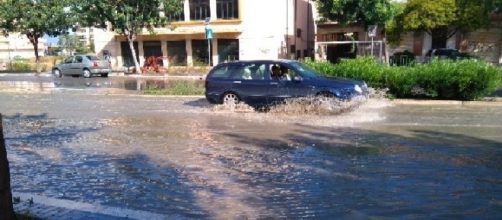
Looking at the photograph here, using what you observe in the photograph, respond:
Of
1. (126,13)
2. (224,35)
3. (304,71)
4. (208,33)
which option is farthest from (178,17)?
(304,71)

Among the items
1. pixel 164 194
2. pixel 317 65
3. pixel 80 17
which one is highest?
pixel 80 17

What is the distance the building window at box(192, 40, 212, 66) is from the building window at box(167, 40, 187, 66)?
79 cm

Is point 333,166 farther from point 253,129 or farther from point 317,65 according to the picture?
point 317,65

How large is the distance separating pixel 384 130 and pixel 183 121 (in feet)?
17.1

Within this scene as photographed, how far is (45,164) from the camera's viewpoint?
9.67m

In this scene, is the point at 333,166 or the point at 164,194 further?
the point at 333,166

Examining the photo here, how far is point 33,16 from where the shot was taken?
4300 centimetres

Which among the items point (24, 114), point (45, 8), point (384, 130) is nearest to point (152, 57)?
point (45, 8)

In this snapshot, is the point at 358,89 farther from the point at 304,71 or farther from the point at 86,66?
the point at 86,66

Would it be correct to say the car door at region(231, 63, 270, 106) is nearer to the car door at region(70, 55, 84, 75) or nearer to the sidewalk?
the sidewalk

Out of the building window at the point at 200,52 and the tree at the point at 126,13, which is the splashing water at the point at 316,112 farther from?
the building window at the point at 200,52

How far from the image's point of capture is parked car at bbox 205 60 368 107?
14.3 meters

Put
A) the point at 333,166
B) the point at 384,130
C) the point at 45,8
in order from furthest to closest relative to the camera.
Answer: the point at 45,8 → the point at 384,130 → the point at 333,166

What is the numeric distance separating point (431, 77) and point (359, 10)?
18781mm
